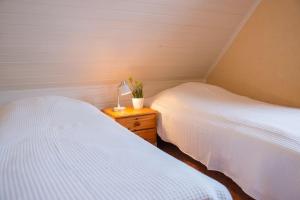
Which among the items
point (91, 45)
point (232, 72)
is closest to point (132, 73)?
point (91, 45)

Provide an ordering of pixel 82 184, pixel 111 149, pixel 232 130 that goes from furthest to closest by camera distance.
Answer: pixel 232 130, pixel 111 149, pixel 82 184

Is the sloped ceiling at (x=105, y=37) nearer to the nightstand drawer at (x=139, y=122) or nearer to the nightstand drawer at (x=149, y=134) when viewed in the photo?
the nightstand drawer at (x=139, y=122)

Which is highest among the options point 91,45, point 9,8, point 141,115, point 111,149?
point 9,8

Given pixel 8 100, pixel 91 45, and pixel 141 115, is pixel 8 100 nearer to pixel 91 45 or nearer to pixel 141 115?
pixel 91 45

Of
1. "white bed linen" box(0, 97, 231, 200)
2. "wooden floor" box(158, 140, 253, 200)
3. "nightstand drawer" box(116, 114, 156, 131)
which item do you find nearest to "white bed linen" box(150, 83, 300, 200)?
"nightstand drawer" box(116, 114, 156, 131)

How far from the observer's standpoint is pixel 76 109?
6.63 ft

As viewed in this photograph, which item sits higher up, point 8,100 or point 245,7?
point 245,7

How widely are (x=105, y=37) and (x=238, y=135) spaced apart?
1369 mm

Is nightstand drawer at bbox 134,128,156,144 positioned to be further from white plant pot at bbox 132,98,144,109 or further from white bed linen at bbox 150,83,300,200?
white plant pot at bbox 132,98,144,109

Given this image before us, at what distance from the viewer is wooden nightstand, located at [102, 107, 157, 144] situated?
99.7 inches

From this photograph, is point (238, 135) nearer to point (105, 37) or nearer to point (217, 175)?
point (217, 175)

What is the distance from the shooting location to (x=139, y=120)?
2.61 m

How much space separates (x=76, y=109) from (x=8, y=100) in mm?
750

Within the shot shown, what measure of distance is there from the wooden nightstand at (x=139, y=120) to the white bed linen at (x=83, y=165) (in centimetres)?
74
